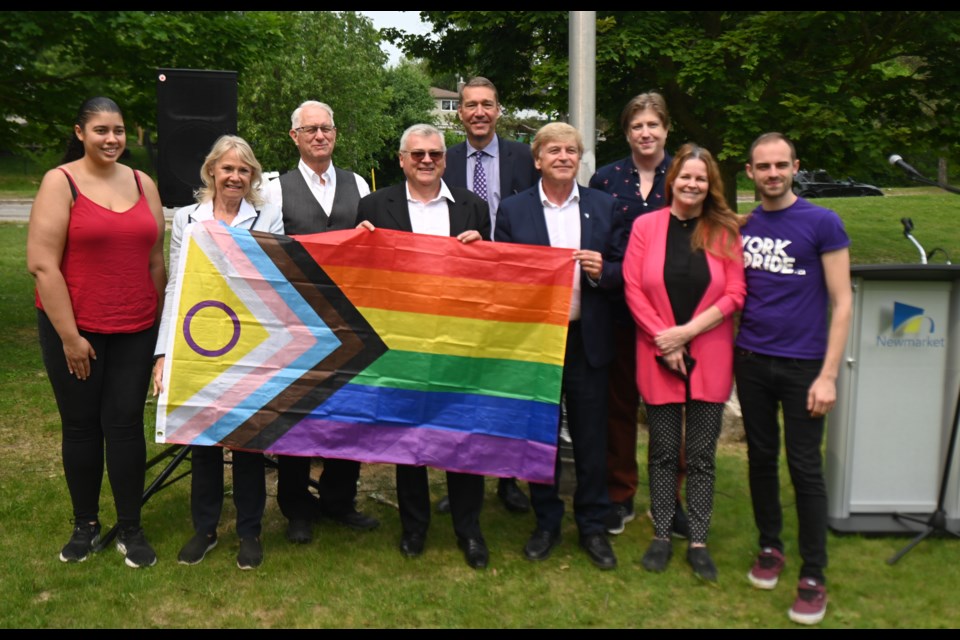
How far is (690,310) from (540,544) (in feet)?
4.70

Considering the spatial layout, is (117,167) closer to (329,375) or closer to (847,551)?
(329,375)

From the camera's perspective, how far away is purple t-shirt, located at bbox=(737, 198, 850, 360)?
384 centimetres

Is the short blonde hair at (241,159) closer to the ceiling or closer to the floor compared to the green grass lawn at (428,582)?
closer to the ceiling

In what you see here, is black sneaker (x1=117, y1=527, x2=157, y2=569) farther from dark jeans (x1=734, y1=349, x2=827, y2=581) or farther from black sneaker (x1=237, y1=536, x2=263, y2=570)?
dark jeans (x1=734, y1=349, x2=827, y2=581)

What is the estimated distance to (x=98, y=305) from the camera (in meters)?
4.26

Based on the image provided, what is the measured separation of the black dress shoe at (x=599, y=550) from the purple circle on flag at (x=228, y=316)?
204 centimetres

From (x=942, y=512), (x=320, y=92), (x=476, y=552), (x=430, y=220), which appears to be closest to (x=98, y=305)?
(x=430, y=220)

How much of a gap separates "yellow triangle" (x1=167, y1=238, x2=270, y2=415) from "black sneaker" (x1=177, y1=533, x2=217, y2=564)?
2.30ft

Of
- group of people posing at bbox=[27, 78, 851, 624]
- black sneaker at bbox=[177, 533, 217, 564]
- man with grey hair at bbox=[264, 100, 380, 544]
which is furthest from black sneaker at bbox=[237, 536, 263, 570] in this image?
man with grey hair at bbox=[264, 100, 380, 544]

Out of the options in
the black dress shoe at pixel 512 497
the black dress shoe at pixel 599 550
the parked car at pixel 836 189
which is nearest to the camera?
the black dress shoe at pixel 599 550

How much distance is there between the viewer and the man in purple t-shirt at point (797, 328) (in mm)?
3834

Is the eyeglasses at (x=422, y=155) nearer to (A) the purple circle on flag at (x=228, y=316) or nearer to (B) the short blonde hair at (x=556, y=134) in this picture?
(B) the short blonde hair at (x=556, y=134)

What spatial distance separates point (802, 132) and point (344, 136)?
83.3 feet

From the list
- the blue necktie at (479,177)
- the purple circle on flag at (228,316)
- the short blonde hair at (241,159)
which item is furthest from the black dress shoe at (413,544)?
the blue necktie at (479,177)
